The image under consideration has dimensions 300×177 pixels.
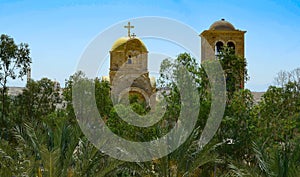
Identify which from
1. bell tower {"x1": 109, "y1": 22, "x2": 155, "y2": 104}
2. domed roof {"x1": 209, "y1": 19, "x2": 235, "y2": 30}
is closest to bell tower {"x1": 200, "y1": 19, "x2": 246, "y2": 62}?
domed roof {"x1": 209, "y1": 19, "x2": 235, "y2": 30}

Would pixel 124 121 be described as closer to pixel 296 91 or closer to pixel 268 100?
pixel 268 100

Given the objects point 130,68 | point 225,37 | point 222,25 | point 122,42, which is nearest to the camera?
point 225,37

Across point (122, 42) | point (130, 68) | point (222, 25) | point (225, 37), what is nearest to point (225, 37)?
point (225, 37)

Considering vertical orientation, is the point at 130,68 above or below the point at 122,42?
below

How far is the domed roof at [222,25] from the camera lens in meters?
20.5

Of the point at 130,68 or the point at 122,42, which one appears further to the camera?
the point at 122,42

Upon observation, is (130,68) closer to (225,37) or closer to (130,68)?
(130,68)

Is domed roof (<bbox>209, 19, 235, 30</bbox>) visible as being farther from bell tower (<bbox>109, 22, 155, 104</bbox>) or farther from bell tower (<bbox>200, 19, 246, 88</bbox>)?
bell tower (<bbox>109, 22, 155, 104</bbox>)

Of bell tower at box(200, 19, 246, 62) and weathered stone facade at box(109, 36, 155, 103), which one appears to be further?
weathered stone facade at box(109, 36, 155, 103)

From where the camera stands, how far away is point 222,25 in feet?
67.6

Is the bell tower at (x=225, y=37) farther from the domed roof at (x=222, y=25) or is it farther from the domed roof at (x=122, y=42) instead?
the domed roof at (x=122, y=42)

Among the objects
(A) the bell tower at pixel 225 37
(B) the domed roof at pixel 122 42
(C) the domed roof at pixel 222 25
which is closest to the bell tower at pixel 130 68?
(B) the domed roof at pixel 122 42

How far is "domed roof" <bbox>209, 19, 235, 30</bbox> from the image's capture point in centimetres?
2053

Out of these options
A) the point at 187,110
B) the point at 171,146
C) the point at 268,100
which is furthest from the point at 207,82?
the point at 171,146
